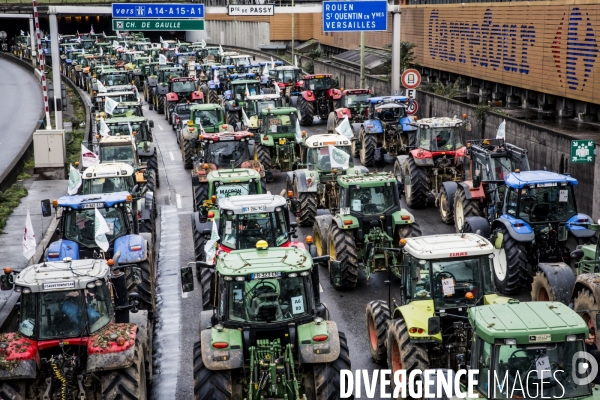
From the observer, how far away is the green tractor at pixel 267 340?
40.7 ft

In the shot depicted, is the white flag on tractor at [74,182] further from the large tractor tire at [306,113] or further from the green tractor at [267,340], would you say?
the large tractor tire at [306,113]

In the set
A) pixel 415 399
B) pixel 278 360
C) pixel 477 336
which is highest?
pixel 477 336

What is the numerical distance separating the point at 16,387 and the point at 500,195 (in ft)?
40.9

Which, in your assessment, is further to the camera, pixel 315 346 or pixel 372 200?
pixel 372 200

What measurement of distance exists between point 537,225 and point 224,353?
885 centimetres

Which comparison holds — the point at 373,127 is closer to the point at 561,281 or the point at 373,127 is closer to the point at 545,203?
the point at 545,203

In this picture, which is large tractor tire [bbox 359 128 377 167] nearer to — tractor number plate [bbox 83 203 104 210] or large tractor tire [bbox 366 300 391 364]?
tractor number plate [bbox 83 203 104 210]

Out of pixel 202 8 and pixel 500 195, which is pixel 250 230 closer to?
pixel 500 195

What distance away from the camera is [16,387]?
12.3 meters

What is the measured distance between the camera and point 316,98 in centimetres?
4434

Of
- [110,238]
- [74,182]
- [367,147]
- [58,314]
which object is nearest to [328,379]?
[58,314]

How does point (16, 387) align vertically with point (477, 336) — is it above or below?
below

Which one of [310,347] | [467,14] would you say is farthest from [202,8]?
[310,347]

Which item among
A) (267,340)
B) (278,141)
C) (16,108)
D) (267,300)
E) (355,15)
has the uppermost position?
(355,15)
